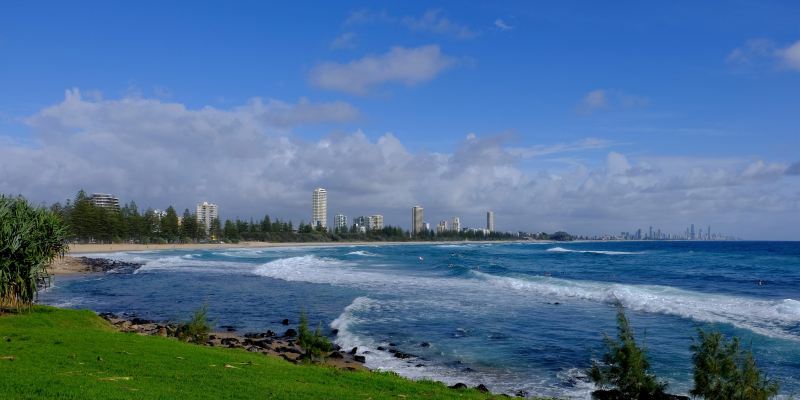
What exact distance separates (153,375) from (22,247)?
11.0 meters

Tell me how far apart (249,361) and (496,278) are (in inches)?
1419

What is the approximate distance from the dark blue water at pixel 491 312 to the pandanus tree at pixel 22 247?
848cm

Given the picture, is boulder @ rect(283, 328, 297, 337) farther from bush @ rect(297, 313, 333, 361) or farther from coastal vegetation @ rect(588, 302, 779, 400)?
coastal vegetation @ rect(588, 302, 779, 400)

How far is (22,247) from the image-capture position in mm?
18828

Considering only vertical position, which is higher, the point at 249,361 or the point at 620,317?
the point at 620,317

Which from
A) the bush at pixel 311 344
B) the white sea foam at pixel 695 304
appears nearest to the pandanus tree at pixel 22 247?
the bush at pixel 311 344

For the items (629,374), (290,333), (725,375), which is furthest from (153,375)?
(290,333)

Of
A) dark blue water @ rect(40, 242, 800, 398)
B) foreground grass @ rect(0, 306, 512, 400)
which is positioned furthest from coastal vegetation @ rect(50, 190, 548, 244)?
foreground grass @ rect(0, 306, 512, 400)

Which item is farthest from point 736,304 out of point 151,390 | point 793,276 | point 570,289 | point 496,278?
point 151,390

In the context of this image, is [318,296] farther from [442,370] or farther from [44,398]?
[44,398]

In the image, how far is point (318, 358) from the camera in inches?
711

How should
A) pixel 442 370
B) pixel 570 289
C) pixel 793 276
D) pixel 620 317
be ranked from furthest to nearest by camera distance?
pixel 793 276, pixel 570 289, pixel 442 370, pixel 620 317

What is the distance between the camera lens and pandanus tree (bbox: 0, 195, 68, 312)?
18047 millimetres

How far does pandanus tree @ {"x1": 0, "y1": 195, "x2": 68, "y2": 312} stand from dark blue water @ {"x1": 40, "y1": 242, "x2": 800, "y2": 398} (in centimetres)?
848
